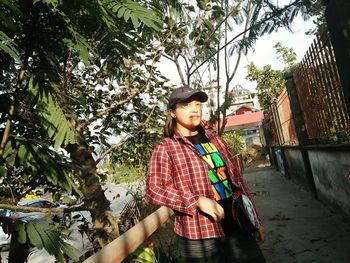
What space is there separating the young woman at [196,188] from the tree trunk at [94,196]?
1739 mm

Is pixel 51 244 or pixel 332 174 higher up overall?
pixel 51 244

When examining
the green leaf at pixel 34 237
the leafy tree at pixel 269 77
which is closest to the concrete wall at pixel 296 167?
the green leaf at pixel 34 237

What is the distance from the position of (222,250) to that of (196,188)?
1.38ft

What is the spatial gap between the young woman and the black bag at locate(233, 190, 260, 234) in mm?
74

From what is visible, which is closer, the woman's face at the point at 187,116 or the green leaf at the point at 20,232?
the green leaf at the point at 20,232

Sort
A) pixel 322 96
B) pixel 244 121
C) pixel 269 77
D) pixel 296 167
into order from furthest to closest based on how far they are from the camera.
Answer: pixel 244 121
pixel 269 77
pixel 296 167
pixel 322 96

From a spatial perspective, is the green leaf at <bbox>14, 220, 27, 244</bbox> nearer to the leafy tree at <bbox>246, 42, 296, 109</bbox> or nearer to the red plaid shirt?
the red plaid shirt

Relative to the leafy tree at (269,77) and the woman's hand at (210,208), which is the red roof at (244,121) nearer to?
the leafy tree at (269,77)

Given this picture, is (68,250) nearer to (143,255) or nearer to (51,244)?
(51,244)

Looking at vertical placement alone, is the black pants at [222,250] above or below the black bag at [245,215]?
below

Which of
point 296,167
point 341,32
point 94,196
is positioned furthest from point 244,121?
point 94,196

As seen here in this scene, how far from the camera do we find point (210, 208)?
6.35 ft

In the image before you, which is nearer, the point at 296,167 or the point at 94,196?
the point at 94,196

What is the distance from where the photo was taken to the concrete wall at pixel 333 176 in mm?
4439
